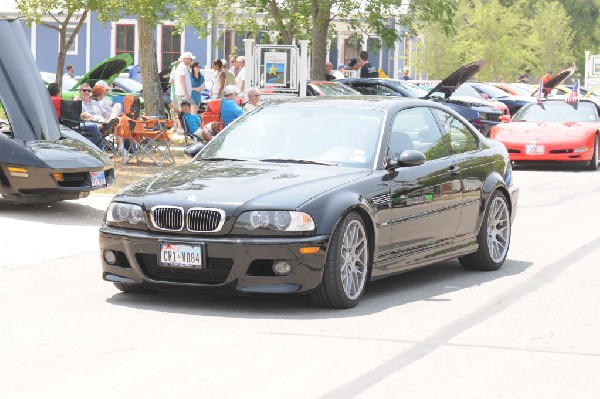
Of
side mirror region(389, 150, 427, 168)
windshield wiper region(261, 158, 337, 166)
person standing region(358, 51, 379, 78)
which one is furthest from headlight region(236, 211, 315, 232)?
person standing region(358, 51, 379, 78)

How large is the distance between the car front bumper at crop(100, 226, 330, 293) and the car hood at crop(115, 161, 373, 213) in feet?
0.74

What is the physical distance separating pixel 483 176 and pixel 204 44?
4013 cm

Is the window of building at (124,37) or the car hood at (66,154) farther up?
the window of building at (124,37)

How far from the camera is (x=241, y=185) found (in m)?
8.76

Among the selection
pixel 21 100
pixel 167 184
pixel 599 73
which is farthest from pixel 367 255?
pixel 599 73

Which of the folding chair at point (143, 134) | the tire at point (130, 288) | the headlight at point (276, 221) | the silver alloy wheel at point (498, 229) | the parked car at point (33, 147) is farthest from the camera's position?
the folding chair at point (143, 134)

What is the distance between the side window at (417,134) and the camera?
9805mm

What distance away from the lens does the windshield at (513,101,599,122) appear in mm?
24234

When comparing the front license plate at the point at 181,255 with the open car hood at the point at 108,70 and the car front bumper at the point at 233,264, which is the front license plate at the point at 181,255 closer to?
the car front bumper at the point at 233,264

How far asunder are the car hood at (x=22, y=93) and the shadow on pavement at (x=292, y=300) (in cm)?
594

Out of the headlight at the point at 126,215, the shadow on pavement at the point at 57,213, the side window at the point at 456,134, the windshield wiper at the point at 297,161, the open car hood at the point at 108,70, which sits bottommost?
the shadow on pavement at the point at 57,213

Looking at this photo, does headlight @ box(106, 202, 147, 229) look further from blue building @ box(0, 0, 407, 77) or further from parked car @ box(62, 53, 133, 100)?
blue building @ box(0, 0, 407, 77)

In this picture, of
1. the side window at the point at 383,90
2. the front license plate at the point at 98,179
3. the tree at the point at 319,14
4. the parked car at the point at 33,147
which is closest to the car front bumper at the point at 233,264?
the parked car at the point at 33,147

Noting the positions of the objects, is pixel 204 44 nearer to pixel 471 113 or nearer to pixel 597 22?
pixel 471 113
